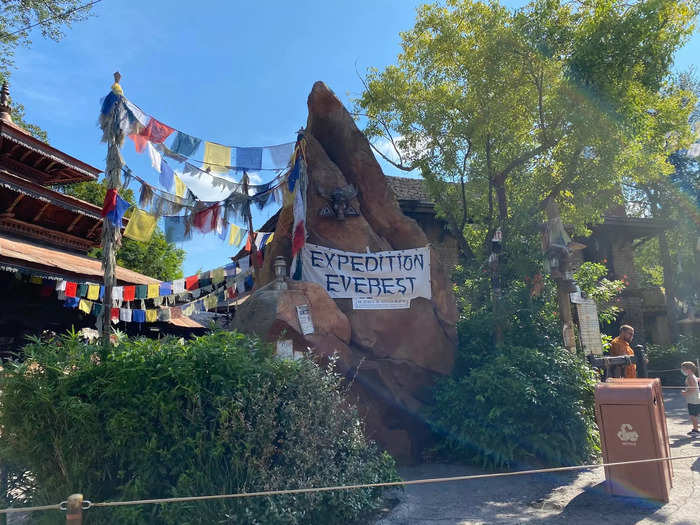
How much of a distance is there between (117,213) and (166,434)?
4719 mm

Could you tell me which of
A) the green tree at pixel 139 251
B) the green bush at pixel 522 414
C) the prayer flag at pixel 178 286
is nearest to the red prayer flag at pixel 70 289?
the prayer flag at pixel 178 286

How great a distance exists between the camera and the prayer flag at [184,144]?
9211mm

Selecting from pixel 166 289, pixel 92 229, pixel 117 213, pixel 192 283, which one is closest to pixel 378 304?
pixel 117 213

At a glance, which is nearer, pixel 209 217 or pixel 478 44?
pixel 209 217

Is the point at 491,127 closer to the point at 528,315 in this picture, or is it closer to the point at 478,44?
the point at 478,44

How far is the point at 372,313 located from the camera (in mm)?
8781

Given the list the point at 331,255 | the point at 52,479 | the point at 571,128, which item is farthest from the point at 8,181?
the point at 571,128

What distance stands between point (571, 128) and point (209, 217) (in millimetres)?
7799

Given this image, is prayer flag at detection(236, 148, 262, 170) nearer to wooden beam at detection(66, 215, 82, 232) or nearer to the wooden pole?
the wooden pole

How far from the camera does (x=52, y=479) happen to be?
472 centimetres

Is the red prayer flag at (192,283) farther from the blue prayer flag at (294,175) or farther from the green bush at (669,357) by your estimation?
the green bush at (669,357)

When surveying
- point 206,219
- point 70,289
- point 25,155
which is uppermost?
point 25,155

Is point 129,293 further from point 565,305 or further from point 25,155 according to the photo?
point 565,305

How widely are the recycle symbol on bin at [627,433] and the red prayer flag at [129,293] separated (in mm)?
11253
